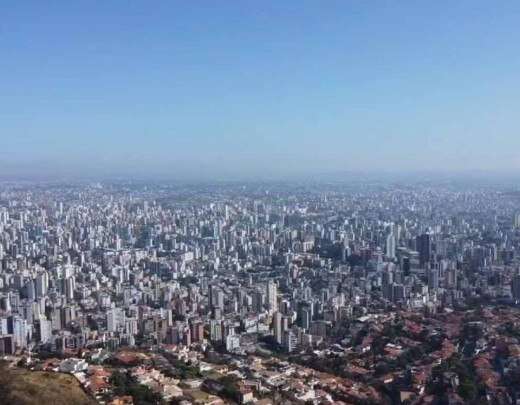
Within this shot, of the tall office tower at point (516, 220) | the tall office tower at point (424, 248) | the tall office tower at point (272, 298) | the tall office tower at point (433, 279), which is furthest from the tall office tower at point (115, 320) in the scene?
the tall office tower at point (516, 220)

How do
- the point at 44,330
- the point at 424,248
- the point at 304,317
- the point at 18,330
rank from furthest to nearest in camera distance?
the point at 424,248 → the point at 304,317 → the point at 44,330 → the point at 18,330

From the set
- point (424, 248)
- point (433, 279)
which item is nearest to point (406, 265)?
point (433, 279)

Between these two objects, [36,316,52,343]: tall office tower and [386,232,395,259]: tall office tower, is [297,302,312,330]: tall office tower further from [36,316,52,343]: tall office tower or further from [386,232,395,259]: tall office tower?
[386,232,395,259]: tall office tower

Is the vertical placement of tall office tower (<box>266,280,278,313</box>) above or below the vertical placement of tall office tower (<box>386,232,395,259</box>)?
below

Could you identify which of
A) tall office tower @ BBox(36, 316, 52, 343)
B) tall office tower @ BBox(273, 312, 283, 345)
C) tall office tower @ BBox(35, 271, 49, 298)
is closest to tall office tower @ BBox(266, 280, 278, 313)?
tall office tower @ BBox(273, 312, 283, 345)

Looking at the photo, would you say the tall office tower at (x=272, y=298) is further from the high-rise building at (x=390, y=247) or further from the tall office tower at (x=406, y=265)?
the high-rise building at (x=390, y=247)

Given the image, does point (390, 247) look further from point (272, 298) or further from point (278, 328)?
point (278, 328)
